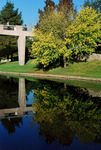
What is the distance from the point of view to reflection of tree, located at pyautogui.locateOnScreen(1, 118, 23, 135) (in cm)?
542

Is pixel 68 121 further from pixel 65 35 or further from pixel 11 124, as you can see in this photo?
pixel 65 35

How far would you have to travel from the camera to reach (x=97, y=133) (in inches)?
201

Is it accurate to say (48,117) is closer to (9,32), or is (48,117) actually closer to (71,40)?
(71,40)

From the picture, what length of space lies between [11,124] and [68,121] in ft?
5.85

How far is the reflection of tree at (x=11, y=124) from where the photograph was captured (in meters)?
5.42

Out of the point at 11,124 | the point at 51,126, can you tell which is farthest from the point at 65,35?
the point at 51,126

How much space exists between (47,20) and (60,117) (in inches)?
933

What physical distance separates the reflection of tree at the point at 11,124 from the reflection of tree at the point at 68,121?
1.92 feet

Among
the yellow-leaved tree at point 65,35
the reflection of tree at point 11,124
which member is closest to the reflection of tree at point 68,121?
the reflection of tree at point 11,124

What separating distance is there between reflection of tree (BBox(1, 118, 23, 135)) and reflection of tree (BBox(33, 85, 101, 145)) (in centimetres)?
59

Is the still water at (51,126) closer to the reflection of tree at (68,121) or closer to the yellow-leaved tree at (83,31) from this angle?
the reflection of tree at (68,121)

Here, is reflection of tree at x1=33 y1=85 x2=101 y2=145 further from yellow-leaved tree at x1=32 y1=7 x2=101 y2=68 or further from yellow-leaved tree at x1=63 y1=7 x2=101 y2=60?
yellow-leaved tree at x1=63 y1=7 x2=101 y2=60

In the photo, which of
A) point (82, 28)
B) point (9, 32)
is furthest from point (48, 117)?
point (9, 32)

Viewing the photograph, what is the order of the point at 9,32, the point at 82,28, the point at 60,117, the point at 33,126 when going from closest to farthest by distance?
the point at 33,126 < the point at 60,117 < the point at 82,28 < the point at 9,32
